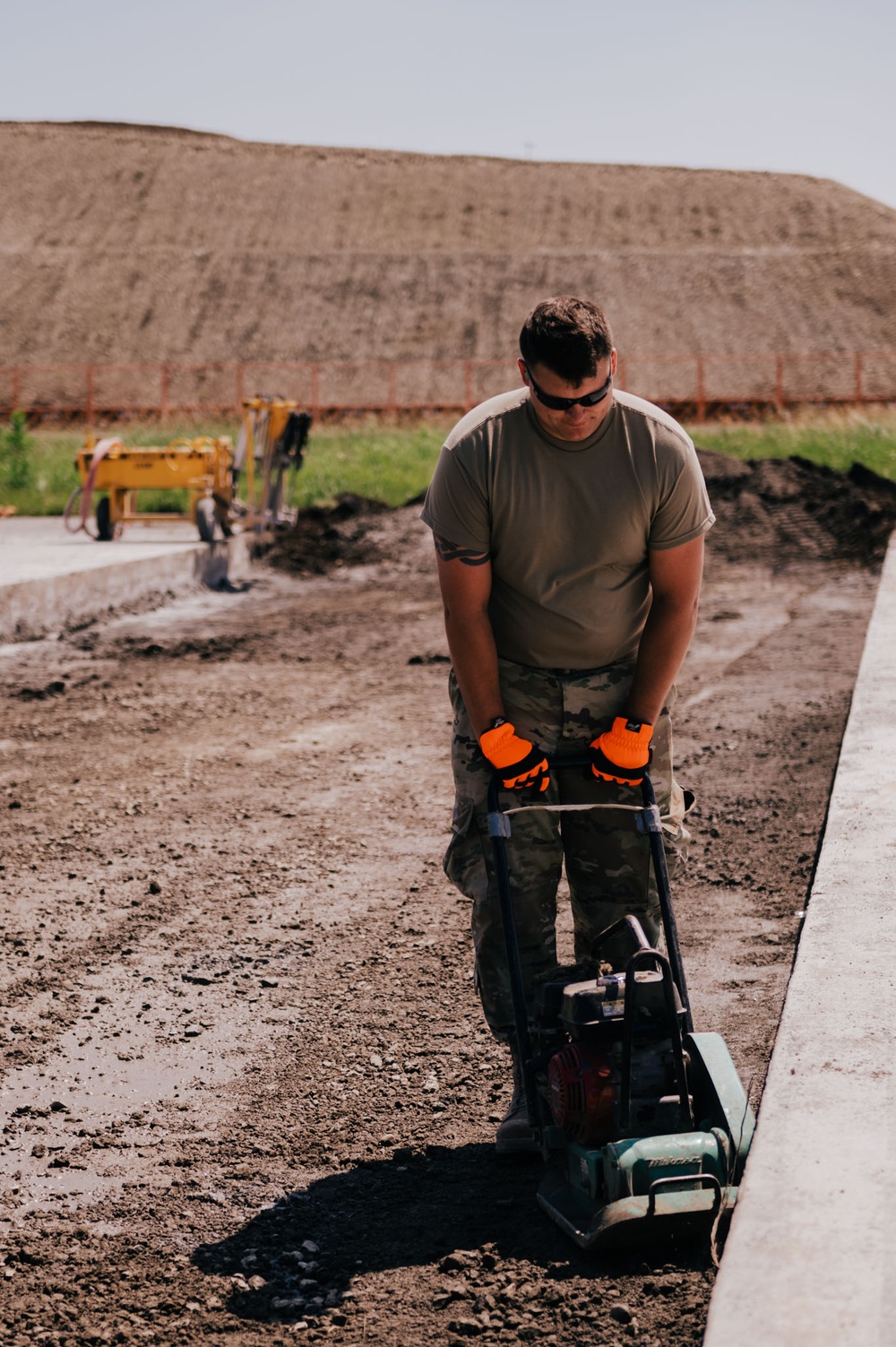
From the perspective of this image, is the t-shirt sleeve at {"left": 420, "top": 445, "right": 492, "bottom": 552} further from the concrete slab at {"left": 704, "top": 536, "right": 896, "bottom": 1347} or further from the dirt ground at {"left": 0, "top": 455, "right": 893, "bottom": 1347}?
the dirt ground at {"left": 0, "top": 455, "right": 893, "bottom": 1347}

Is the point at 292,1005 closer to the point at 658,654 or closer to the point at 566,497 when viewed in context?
the point at 658,654

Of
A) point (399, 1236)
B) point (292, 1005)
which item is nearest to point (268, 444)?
point (292, 1005)

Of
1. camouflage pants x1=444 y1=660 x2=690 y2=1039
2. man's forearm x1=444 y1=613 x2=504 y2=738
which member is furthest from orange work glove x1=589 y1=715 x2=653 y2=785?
man's forearm x1=444 y1=613 x2=504 y2=738

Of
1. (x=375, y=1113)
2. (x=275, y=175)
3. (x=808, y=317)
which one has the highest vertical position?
(x=275, y=175)

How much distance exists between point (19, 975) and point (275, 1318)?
2.05 m

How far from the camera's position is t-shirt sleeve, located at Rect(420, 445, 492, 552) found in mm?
2977

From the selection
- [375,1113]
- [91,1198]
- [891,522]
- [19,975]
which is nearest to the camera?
[91,1198]

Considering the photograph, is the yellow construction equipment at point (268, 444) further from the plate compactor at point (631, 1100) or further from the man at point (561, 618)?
the plate compactor at point (631, 1100)

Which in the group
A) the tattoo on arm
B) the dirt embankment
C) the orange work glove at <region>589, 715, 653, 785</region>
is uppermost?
the dirt embankment

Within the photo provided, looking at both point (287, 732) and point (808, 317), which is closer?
point (287, 732)

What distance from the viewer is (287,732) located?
7.88m

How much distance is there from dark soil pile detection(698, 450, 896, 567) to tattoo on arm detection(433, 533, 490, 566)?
42.2 feet

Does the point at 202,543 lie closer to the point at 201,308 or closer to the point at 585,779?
the point at 585,779

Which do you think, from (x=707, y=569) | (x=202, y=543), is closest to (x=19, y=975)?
(x=202, y=543)
